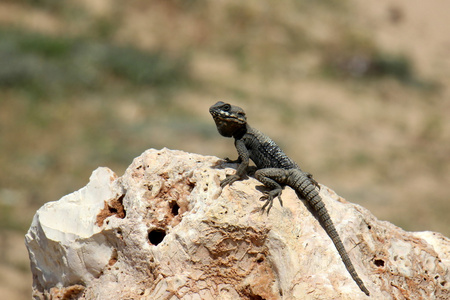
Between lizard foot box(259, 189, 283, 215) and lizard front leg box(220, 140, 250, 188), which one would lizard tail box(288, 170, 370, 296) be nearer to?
lizard foot box(259, 189, 283, 215)

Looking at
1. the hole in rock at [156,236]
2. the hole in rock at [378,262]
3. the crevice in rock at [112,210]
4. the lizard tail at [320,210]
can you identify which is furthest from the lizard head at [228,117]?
the hole in rock at [378,262]

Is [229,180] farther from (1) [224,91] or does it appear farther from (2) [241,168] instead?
(1) [224,91]

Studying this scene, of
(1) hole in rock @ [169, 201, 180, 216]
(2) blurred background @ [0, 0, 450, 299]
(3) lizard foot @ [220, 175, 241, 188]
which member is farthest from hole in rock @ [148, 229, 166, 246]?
(2) blurred background @ [0, 0, 450, 299]

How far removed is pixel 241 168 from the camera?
5.86m

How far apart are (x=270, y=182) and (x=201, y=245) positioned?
3.54ft

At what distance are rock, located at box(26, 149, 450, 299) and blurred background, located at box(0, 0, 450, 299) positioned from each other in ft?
22.4

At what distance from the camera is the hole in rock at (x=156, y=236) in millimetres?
5395

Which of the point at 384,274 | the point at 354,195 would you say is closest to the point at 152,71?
the point at 354,195

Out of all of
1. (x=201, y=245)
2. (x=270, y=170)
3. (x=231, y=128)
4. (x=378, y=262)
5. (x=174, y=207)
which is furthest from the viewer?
(x=231, y=128)

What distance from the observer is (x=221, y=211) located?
5.18m

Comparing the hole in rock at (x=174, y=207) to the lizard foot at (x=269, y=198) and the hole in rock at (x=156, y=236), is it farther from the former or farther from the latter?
the lizard foot at (x=269, y=198)

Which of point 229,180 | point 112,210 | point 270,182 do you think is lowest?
point 112,210

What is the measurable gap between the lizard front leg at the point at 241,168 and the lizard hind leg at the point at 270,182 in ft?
0.61

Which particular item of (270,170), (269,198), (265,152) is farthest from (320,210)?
(265,152)
